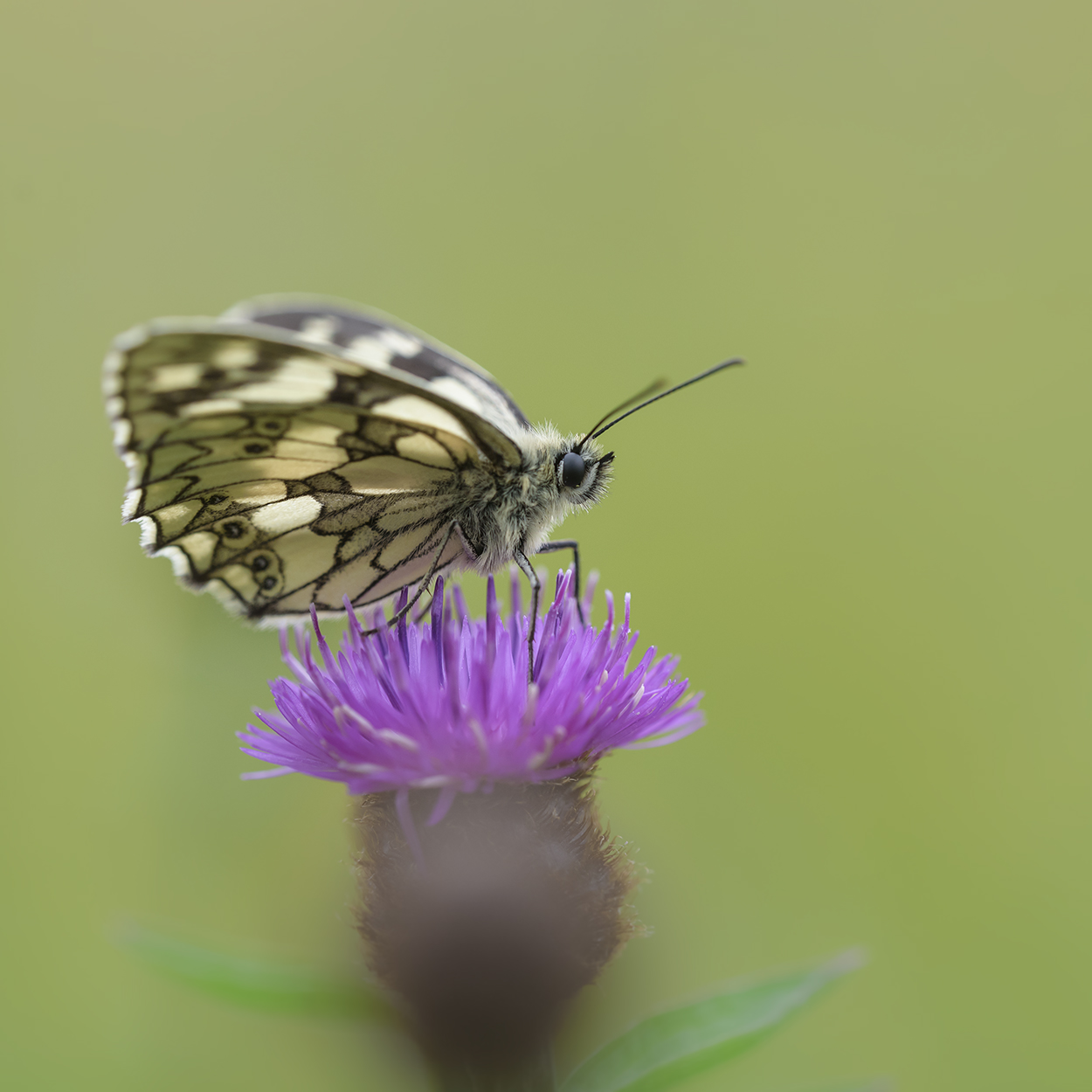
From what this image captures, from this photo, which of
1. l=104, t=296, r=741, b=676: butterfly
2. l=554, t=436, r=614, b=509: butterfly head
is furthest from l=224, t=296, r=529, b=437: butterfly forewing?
l=554, t=436, r=614, b=509: butterfly head

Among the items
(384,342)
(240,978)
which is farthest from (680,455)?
(240,978)

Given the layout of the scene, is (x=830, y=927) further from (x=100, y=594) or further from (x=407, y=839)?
(x=100, y=594)

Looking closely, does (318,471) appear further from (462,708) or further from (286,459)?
(462,708)

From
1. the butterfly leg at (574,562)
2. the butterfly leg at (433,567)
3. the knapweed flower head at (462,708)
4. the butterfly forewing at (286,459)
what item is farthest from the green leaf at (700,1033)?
the butterfly forewing at (286,459)

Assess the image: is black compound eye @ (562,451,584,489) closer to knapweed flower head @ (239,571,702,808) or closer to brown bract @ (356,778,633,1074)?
knapweed flower head @ (239,571,702,808)

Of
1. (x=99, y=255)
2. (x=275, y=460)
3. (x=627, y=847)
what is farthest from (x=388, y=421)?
(x=99, y=255)

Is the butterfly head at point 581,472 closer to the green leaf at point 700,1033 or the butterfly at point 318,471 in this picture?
the butterfly at point 318,471

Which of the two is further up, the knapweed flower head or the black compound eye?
the black compound eye
